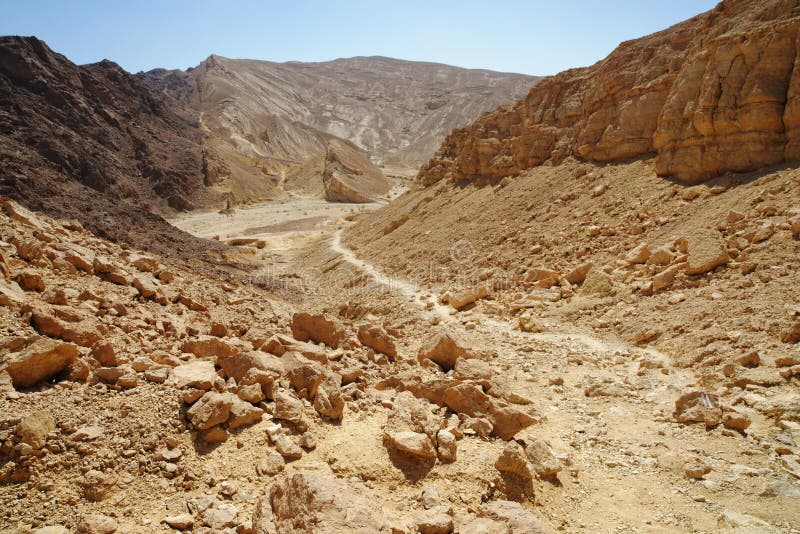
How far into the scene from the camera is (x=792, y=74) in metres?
11.0

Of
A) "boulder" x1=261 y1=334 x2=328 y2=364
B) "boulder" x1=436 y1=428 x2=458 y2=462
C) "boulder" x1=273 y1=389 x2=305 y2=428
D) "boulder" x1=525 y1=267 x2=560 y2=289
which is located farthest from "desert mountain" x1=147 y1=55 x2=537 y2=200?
"boulder" x1=436 y1=428 x2=458 y2=462

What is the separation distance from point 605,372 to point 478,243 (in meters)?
9.14

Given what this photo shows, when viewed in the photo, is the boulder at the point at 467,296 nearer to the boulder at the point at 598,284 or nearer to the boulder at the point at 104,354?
the boulder at the point at 598,284

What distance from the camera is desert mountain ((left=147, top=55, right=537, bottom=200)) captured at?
6539 centimetres

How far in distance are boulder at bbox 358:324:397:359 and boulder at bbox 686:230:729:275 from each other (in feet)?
20.4

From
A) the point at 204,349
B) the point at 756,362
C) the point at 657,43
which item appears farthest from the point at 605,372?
the point at 657,43

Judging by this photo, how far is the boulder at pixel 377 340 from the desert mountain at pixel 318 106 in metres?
43.9

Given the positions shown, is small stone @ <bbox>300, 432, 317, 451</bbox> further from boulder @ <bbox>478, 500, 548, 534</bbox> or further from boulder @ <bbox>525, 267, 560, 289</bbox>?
boulder @ <bbox>525, 267, 560, 289</bbox>

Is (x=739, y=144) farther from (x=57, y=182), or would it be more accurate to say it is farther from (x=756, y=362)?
(x=57, y=182)

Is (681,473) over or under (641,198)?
under

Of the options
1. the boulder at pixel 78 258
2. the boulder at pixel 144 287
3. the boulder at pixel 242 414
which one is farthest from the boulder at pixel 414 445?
the boulder at pixel 78 258

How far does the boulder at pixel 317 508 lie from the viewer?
3.37 m

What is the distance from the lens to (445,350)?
762 centimetres

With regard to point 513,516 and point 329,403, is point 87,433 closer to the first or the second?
point 329,403
